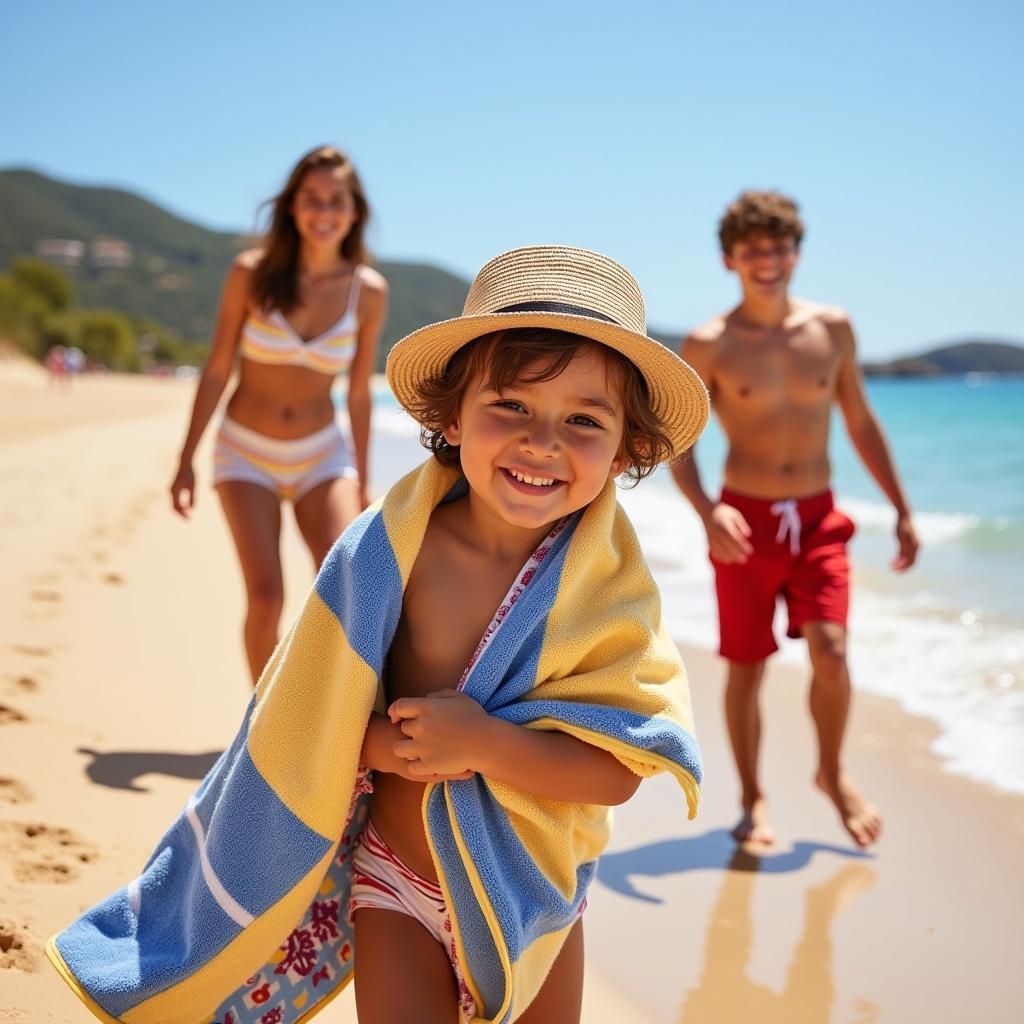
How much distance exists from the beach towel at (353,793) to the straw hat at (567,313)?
36 cm

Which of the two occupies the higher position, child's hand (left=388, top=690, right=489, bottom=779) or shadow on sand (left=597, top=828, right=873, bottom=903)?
child's hand (left=388, top=690, right=489, bottom=779)

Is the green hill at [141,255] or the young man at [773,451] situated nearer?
the young man at [773,451]

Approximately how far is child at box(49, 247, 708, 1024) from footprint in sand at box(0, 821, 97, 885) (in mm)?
881

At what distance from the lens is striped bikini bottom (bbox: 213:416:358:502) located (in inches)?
167

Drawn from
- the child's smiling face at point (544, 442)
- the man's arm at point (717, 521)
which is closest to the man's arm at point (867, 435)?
the man's arm at point (717, 521)

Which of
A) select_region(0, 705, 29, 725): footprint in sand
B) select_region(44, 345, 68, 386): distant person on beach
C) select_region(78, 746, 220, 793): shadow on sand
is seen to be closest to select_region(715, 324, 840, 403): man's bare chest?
select_region(78, 746, 220, 793): shadow on sand

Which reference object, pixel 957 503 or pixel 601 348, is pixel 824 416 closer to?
pixel 601 348

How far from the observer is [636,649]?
2.00 metres

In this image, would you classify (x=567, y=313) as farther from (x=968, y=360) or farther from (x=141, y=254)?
(x=141, y=254)

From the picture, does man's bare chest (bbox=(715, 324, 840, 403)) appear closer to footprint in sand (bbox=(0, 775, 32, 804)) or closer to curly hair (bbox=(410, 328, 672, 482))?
curly hair (bbox=(410, 328, 672, 482))

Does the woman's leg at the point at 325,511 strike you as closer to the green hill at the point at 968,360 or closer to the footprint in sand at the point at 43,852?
the footprint in sand at the point at 43,852

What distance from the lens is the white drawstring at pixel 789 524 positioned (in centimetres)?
400

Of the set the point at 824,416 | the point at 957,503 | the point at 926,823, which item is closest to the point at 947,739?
the point at 926,823

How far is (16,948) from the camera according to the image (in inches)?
95.7
